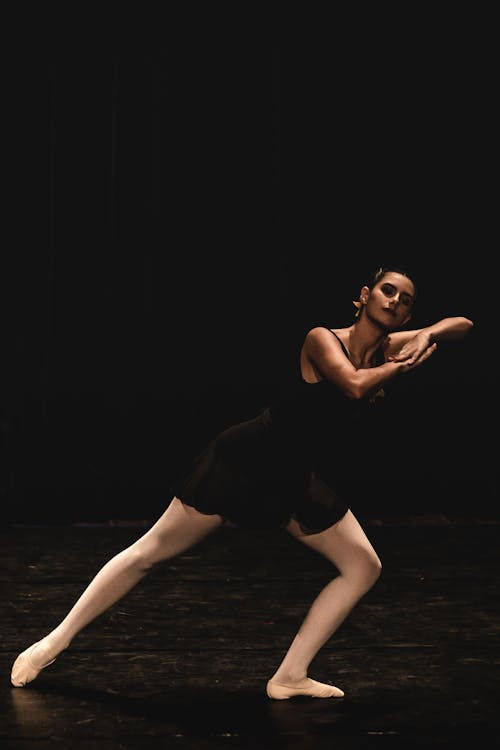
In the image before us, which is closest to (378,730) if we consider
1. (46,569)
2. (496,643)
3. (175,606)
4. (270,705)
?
(270,705)

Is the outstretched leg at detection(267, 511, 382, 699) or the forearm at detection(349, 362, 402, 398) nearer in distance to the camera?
the forearm at detection(349, 362, 402, 398)

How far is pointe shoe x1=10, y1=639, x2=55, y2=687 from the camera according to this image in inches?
153

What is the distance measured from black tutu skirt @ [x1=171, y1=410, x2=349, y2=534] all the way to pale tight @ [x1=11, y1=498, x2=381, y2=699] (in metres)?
0.04

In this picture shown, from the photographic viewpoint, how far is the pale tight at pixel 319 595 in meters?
3.65

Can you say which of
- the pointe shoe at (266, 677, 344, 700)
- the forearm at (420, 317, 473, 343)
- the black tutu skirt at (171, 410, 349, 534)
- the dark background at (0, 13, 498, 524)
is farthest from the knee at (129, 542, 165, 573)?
the dark background at (0, 13, 498, 524)

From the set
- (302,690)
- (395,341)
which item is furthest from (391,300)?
(302,690)

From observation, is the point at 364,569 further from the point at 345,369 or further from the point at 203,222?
the point at 203,222

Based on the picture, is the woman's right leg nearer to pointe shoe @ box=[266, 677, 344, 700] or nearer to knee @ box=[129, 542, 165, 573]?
knee @ box=[129, 542, 165, 573]

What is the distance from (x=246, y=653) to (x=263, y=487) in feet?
3.33

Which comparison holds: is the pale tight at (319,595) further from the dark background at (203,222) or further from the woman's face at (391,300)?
the dark background at (203,222)

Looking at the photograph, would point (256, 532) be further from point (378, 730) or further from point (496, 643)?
point (378, 730)

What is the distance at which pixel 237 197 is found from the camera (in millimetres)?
7809

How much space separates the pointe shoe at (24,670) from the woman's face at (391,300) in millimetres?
1344

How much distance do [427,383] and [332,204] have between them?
1165 millimetres
